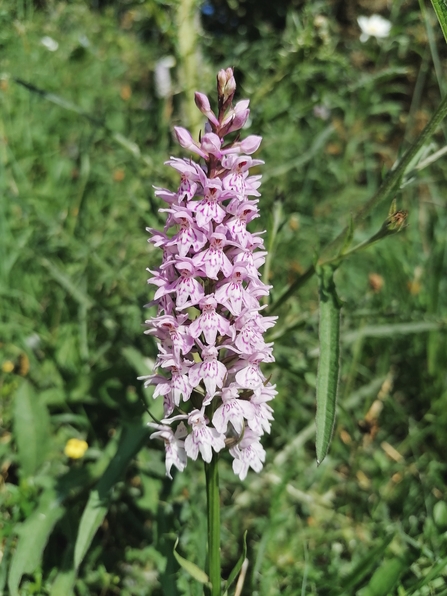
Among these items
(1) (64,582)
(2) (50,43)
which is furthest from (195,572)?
(2) (50,43)

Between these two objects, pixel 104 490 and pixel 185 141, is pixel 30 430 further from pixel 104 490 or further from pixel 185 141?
pixel 185 141

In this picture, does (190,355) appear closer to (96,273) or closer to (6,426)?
(6,426)

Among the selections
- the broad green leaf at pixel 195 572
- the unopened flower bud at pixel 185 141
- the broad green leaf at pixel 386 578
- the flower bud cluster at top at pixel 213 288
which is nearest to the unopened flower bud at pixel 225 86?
the flower bud cluster at top at pixel 213 288

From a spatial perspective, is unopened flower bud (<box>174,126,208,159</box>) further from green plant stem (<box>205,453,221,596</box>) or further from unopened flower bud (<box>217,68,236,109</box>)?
green plant stem (<box>205,453,221,596</box>)

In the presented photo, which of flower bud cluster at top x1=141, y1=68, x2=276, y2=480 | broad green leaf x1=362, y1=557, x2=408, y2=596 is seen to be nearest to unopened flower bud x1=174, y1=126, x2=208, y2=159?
flower bud cluster at top x1=141, y1=68, x2=276, y2=480

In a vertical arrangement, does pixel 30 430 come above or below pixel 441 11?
below

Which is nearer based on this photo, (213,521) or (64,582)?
(213,521)

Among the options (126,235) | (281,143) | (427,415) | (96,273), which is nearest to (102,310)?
(96,273)

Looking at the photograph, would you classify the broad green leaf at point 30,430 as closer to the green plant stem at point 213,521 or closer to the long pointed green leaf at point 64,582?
the long pointed green leaf at point 64,582
